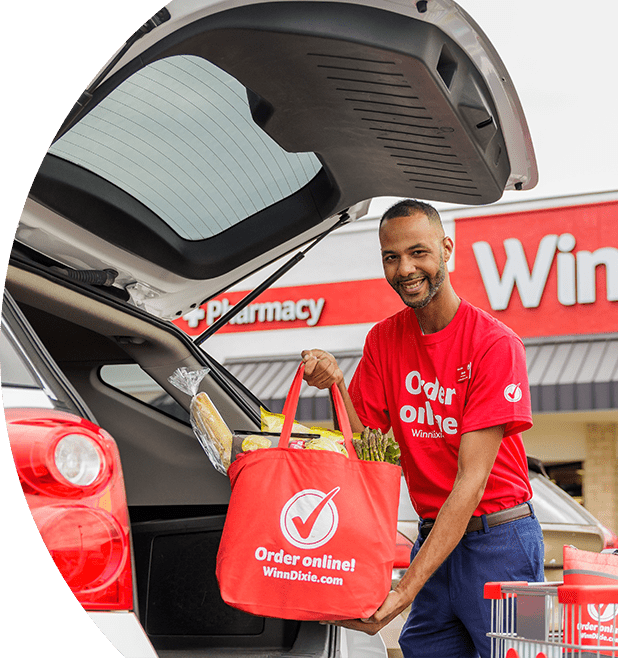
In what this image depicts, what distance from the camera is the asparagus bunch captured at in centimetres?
165

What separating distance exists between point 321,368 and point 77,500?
2.42ft

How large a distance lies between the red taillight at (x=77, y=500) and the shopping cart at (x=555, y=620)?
68cm

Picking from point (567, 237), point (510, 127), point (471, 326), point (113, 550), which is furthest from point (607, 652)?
point (567, 237)

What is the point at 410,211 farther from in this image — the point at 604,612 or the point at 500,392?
the point at 604,612

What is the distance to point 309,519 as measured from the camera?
4.76 ft

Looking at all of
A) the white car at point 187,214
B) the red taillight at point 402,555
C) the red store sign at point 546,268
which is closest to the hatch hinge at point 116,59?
the white car at point 187,214

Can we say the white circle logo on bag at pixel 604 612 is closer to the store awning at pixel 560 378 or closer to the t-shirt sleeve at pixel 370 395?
the t-shirt sleeve at pixel 370 395

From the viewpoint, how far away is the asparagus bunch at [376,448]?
1.65 m

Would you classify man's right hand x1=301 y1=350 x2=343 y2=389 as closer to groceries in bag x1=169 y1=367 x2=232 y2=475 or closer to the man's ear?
groceries in bag x1=169 y1=367 x2=232 y2=475

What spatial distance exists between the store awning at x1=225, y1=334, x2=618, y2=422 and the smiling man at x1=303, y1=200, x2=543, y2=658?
284 inches

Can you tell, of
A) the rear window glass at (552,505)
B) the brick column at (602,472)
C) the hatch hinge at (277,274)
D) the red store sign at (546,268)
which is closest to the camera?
the hatch hinge at (277,274)

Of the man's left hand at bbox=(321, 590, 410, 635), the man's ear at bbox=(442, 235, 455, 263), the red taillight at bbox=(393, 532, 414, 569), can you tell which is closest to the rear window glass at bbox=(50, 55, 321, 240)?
the man's ear at bbox=(442, 235, 455, 263)

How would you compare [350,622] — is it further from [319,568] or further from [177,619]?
[177,619]

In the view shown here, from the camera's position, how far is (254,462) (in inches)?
59.2
